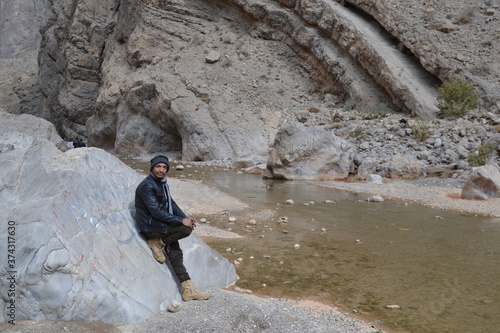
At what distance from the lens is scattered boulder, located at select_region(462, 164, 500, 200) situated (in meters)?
11.1

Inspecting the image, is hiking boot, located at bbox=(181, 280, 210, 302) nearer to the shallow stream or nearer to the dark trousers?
the dark trousers

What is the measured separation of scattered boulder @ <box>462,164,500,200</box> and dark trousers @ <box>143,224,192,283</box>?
946 centimetres

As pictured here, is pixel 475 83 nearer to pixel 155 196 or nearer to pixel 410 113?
pixel 410 113

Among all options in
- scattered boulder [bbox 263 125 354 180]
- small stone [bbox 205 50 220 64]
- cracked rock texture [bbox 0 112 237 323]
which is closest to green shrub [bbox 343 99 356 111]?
scattered boulder [bbox 263 125 354 180]

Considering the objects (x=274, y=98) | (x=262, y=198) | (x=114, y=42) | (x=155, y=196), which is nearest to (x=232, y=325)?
(x=155, y=196)

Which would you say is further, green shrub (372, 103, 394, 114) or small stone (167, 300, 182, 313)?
green shrub (372, 103, 394, 114)

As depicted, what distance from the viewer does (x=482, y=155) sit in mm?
14391

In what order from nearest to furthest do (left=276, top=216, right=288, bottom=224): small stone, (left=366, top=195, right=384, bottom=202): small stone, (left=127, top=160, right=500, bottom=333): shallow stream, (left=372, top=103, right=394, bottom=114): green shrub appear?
(left=127, top=160, right=500, bottom=333): shallow stream
(left=276, top=216, right=288, bottom=224): small stone
(left=366, top=195, right=384, bottom=202): small stone
(left=372, top=103, right=394, bottom=114): green shrub

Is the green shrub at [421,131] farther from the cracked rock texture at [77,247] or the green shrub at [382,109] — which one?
the cracked rock texture at [77,247]

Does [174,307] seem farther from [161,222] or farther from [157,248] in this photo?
[161,222]

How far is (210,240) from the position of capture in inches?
295

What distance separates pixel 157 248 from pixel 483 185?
980 cm

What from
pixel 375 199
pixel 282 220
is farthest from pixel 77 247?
pixel 375 199

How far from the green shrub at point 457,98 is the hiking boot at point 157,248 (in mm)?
17194
